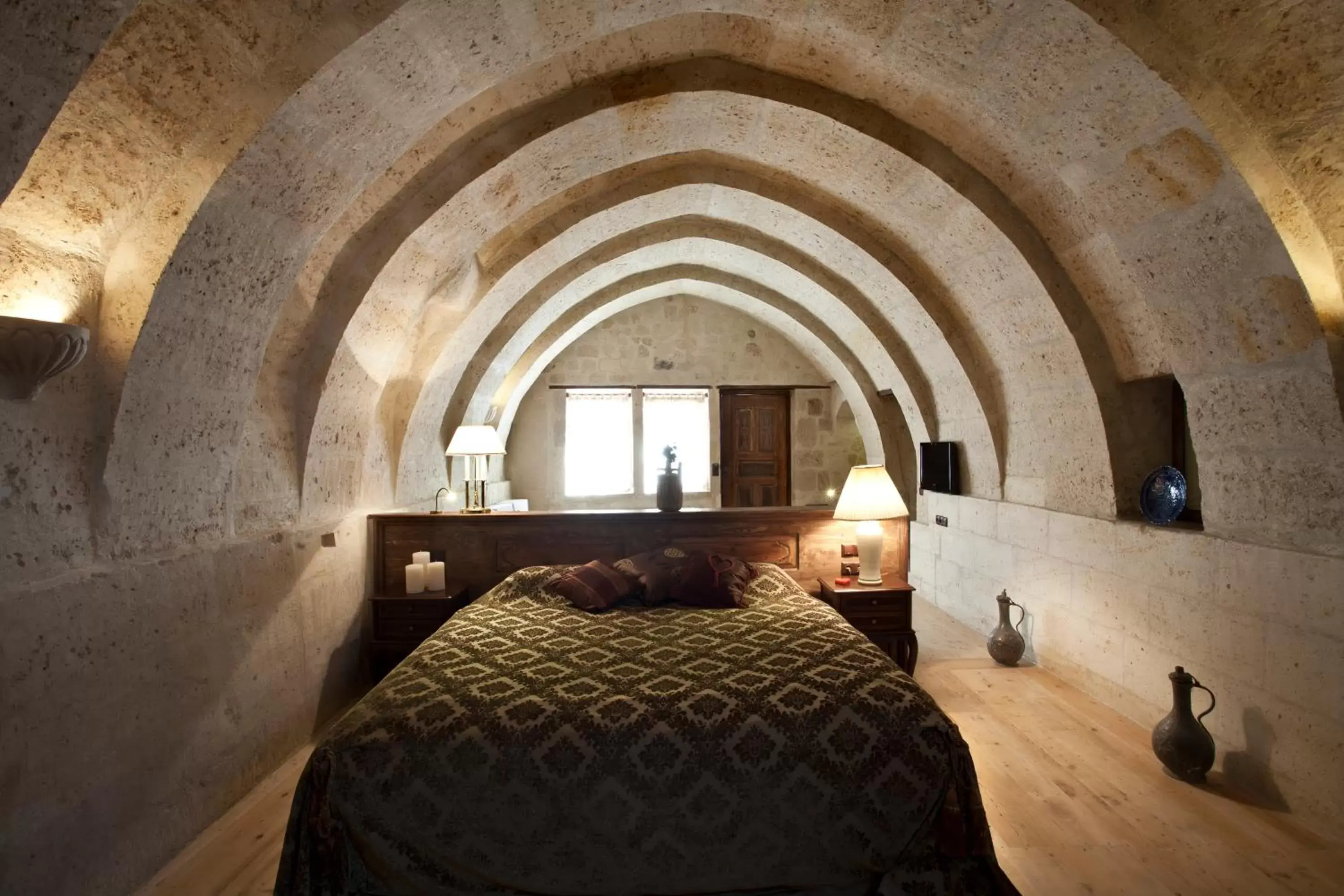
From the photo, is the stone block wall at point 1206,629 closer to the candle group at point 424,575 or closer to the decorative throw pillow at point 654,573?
the decorative throw pillow at point 654,573

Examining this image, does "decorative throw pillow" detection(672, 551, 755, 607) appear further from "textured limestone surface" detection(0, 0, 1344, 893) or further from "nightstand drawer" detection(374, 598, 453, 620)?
"textured limestone surface" detection(0, 0, 1344, 893)

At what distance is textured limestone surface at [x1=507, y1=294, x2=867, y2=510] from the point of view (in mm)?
8336

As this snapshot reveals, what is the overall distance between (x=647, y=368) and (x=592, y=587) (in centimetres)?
527

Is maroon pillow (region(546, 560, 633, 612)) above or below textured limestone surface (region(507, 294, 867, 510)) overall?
below

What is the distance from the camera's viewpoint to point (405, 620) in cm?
380

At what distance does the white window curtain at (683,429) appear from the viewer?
8508 mm

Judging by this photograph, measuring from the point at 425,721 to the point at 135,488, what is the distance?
1.35 m

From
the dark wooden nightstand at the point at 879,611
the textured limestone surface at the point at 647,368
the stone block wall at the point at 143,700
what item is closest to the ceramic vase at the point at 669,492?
the dark wooden nightstand at the point at 879,611

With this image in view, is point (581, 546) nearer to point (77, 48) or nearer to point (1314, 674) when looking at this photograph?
point (77, 48)

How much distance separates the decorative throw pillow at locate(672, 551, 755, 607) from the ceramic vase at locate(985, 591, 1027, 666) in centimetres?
195

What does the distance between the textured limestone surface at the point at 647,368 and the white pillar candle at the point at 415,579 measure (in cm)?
432

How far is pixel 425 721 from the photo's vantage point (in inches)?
83.0

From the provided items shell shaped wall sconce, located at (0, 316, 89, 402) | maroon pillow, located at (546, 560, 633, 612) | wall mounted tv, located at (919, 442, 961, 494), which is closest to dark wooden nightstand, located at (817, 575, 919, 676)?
maroon pillow, located at (546, 560, 633, 612)

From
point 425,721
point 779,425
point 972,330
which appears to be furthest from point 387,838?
point 779,425
